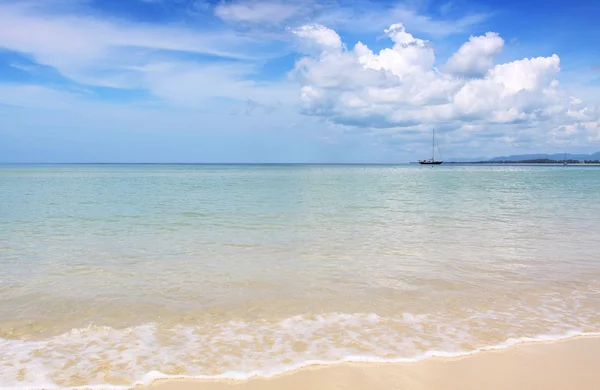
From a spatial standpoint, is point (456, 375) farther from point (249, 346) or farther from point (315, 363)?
point (249, 346)

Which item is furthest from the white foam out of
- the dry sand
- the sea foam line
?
the dry sand

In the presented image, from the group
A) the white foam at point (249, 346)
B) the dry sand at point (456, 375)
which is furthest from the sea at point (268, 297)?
the dry sand at point (456, 375)

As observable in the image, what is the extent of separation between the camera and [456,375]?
18.1ft

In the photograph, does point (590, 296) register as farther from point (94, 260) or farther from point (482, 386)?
point (94, 260)

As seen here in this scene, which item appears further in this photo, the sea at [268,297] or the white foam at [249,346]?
the sea at [268,297]

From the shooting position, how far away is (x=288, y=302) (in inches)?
331

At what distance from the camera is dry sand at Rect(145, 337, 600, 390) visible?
205 inches

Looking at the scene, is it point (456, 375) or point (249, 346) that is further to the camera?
point (249, 346)

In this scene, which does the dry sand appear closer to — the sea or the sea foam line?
the sea foam line

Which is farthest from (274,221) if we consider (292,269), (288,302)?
(288,302)

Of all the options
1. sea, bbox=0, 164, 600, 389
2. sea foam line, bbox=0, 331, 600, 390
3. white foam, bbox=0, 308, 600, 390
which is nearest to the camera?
sea foam line, bbox=0, 331, 600, 390

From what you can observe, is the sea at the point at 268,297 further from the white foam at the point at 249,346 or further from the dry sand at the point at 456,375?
the dry sand at the point at 456,375

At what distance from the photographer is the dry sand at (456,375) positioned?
17.1 ft

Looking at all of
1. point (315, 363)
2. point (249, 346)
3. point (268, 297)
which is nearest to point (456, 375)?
point (315, 363)
